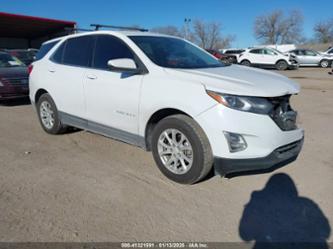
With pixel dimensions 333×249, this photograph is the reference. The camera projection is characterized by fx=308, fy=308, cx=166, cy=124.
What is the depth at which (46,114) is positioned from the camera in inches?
221

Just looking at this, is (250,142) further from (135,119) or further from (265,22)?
(265,22)

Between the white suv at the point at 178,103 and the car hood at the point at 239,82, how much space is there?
0.01 m

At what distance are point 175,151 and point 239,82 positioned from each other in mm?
1074

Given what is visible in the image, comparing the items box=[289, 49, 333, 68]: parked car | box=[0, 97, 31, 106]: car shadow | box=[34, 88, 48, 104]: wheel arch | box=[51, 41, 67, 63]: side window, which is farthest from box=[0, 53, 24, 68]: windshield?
box=[289, 49, 333, 68]: parked car

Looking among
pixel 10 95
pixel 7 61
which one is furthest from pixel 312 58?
A: pixel 10 95

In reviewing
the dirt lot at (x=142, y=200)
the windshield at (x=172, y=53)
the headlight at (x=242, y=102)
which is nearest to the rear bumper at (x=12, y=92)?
the dirt lot at (x=142, y=200)

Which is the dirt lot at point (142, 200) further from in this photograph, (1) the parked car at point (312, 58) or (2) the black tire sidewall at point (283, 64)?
(1) the parked car at point (312, 58)

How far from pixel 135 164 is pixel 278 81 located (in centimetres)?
214

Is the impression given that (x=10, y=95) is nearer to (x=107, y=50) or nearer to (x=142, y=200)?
(x=107, y=50)

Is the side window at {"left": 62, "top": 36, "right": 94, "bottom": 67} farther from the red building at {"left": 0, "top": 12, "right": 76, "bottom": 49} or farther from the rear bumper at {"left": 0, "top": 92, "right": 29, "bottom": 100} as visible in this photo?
the red building at {"left": 0, "top": 12, "right": 76, "bottom": 49}

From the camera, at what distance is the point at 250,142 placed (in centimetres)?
322

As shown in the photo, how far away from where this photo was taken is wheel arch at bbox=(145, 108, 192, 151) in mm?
3659

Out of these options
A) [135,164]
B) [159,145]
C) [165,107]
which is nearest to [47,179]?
[135,164]

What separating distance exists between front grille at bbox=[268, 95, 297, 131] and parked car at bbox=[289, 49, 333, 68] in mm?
26267
